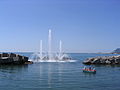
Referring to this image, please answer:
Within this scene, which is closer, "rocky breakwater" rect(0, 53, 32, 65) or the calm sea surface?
the calm sea surface

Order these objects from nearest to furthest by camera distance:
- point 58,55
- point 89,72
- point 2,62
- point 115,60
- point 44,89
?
point 44,89
point 89,72
point 2,62
point 115,60
point 58,55

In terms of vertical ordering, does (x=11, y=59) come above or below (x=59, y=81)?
above

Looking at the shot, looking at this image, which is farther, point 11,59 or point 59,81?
point 11,59

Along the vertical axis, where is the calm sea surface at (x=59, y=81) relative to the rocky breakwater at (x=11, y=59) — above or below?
below

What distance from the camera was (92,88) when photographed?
3703 cm

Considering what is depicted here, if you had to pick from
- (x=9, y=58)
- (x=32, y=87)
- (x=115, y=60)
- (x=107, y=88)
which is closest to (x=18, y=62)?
(x=9, y=58)

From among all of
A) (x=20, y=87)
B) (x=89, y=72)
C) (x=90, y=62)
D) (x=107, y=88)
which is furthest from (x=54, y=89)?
(x=90, y=62)

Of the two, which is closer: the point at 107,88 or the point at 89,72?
the point at 107,88

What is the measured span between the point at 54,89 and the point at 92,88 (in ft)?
25.7

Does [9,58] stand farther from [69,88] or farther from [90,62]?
[69,88]

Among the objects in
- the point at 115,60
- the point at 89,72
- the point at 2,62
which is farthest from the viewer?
the point at 115,60

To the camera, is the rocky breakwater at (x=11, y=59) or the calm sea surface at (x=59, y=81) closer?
the calm sea surface at (x=59, y=81)

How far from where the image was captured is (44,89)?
36.2 meters

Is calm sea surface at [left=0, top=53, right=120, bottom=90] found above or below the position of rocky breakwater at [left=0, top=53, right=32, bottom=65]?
below
